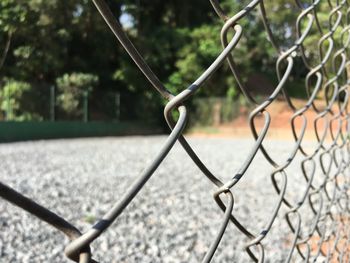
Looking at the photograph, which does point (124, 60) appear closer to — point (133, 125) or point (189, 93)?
point (133, 125)

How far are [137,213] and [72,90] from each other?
12690 millimetres

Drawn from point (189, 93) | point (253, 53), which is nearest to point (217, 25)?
point (253, 53)

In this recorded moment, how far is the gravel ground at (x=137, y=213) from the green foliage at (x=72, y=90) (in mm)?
8759

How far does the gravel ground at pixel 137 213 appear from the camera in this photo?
8.98 ft

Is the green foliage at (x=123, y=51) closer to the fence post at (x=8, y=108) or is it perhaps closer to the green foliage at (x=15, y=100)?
the green foliage at (x=15, y=100)

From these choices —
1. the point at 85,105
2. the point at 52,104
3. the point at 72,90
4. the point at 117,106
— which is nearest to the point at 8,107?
the point at 52,104

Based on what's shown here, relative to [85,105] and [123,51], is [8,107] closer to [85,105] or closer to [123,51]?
[85,105]

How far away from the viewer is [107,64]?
726 inches

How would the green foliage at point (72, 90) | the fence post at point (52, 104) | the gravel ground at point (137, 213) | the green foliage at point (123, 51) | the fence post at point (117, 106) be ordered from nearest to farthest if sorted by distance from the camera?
the gravel ground at point (137, 213) < the green foliage at point (123, 51) < the fence post at point (52, 104) < the green foliage at point (72, 90) < the fence post at point (117, 106)

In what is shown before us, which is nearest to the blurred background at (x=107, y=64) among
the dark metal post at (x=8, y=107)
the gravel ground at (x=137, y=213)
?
the dark metal post at (x=8, y=107)

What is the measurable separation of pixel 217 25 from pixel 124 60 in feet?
13.2

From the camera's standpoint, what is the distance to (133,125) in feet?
59.4

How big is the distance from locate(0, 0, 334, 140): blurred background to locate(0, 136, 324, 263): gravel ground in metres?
6.36

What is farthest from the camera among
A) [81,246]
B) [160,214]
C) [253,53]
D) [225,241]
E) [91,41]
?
[253,53]
